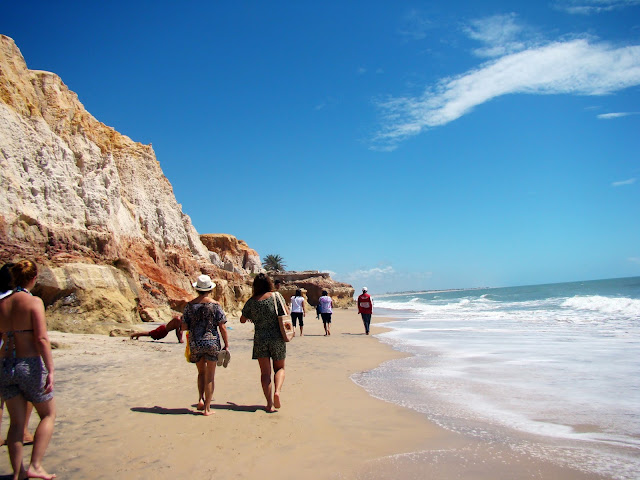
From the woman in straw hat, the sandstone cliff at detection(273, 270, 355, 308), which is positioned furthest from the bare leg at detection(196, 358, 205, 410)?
the sandstone cliff at detection(273, 270, 355, 308)

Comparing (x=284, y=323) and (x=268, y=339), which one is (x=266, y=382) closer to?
(x=268, y=339)

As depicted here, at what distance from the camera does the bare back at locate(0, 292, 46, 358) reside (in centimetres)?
307

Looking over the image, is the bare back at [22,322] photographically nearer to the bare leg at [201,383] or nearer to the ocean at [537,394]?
the bare leg at [201,383]

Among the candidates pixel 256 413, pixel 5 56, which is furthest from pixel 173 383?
pixel 5 56

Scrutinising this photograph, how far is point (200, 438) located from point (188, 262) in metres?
25.1

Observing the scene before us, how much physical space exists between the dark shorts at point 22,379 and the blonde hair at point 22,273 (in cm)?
56

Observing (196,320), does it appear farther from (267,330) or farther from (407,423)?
(407,423)

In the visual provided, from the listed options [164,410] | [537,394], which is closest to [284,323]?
[164,410]

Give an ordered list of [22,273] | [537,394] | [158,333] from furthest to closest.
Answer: [158,333] → [537,394] → [22,273]

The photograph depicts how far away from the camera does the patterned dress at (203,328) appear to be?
465 cm

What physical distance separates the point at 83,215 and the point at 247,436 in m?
18.4

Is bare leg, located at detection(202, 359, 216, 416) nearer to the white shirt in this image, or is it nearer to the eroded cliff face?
the eroded cliff face

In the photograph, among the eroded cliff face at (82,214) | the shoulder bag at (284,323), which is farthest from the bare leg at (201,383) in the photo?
the eroded cliff face at (82,214)

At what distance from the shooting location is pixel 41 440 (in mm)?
3027
